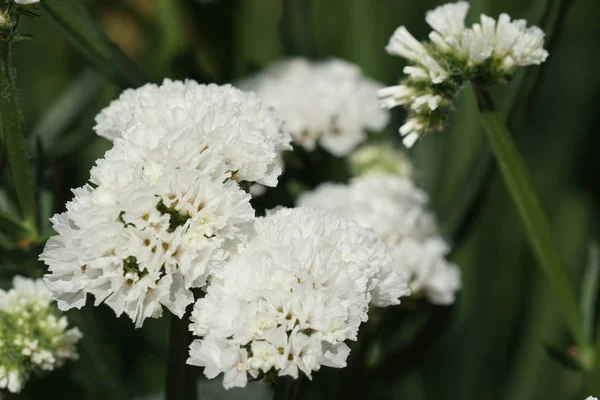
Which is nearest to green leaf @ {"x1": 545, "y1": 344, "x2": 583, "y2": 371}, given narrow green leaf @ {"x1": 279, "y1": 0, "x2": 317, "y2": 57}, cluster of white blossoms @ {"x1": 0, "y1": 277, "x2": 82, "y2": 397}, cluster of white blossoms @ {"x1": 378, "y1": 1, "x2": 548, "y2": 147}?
cluster of white blossoms @ {"x1": 378, "y1": 1, "x2": 548, "y2": 147}

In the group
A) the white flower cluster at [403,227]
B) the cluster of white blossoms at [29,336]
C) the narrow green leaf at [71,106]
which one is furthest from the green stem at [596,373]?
the narrow green leaf at [71,106]

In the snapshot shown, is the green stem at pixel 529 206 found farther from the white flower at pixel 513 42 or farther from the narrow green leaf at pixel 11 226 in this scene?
the narrow green leaf at pixel 11 226

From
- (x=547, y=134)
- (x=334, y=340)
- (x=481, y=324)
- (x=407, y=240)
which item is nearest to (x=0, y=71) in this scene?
(x=334, y=340)

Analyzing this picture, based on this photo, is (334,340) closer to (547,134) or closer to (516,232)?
(516,232)

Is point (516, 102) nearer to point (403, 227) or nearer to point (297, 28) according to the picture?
point (403, 227)

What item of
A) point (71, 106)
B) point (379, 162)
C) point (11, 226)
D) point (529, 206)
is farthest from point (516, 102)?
point (71, 106)

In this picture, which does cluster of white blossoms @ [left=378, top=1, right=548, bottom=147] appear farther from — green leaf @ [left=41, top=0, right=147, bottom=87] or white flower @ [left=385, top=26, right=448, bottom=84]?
green leaf @ [left=41, top=0, right=147, bottom=87]
